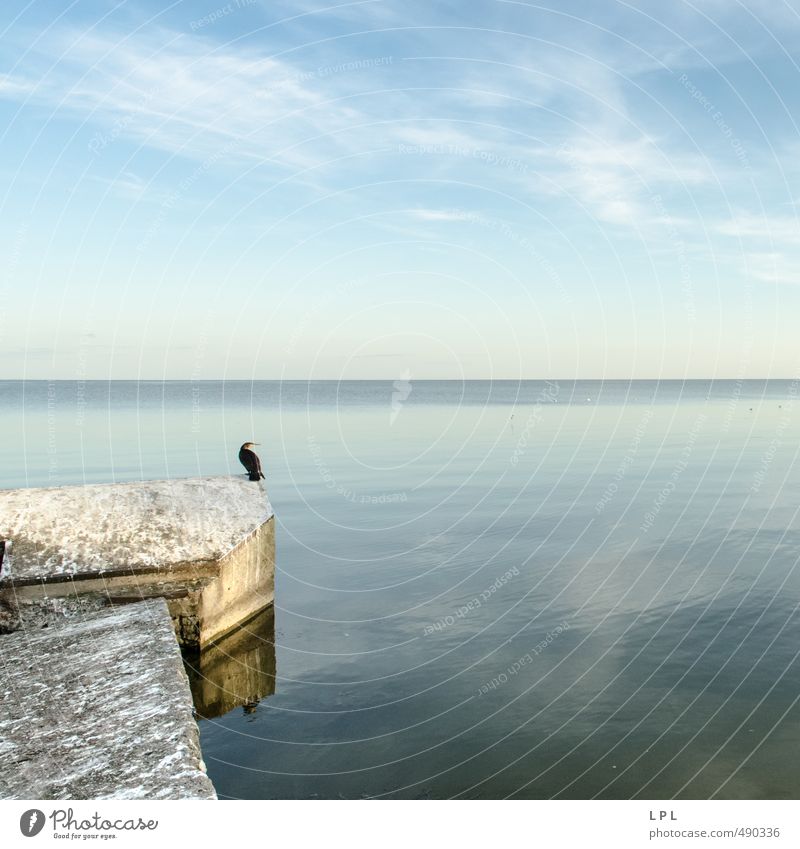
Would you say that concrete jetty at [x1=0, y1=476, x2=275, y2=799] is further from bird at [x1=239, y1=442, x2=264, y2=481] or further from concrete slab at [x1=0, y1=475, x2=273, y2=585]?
bird at [x1=239, y1=442, x2=264, y2=481]

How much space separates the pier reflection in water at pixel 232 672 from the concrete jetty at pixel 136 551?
25cm

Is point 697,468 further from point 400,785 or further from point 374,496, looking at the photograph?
point 400,785

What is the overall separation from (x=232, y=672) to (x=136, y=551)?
2.21 meters

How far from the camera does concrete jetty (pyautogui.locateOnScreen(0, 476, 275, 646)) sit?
364 inches

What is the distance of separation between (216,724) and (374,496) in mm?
14972

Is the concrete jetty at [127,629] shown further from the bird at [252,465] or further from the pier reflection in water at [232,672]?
the bird at [252,465]

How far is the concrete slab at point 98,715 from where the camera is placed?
5.09 meters

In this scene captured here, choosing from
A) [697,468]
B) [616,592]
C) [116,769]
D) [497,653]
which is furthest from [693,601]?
[697,468]

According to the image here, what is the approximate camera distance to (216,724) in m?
9.13

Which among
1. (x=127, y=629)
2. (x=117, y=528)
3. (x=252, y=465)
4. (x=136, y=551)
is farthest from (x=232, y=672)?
(x=252, y=465)

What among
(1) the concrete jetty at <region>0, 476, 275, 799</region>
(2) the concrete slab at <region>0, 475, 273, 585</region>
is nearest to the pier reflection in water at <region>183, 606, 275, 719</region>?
(1) the concrete jetty at <region>0, 476, 275, 799</region>

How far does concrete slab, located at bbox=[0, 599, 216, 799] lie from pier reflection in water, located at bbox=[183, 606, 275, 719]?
1.68 meters
